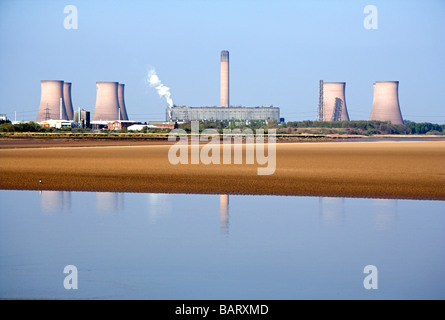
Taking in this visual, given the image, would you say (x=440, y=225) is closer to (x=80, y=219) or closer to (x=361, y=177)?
(x=80, y=219)

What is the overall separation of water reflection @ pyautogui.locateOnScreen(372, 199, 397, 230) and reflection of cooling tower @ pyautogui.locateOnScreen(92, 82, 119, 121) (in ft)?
320

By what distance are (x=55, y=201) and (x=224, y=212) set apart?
4241 millimetres

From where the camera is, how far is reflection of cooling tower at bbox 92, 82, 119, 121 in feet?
363

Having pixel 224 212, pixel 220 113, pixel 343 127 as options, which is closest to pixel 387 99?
pixel 343 127

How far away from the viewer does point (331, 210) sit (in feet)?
46.7

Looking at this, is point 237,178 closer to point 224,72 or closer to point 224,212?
point 224,212

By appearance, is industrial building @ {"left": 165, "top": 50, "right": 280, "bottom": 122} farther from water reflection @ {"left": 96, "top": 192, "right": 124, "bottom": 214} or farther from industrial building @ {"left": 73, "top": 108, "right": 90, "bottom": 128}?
water reflection @ {"left": 96, "top": 192, "right": 124, "bottom": 214}

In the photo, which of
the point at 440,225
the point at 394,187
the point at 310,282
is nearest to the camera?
the point at 310,282

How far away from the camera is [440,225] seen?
1218cm

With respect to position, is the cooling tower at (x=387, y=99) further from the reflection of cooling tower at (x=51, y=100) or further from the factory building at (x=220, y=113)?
the factory building at (x=220, y=113)

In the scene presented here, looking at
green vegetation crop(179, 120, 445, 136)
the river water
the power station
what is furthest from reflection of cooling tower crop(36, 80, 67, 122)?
the river water
